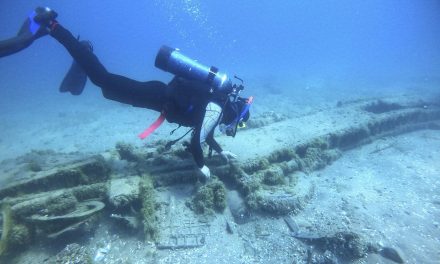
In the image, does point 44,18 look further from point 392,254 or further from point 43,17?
point 392,254

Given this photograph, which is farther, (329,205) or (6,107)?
(6,107)

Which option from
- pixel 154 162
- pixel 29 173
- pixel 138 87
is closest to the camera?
pixel 29 173

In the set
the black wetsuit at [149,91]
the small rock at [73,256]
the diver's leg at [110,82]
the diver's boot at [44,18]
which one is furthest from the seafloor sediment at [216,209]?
the diver's boot at [44,18]

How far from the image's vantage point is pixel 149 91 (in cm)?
507

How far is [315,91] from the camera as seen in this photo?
899 inches

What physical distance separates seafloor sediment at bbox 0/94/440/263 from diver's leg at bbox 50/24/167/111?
1.20 metres

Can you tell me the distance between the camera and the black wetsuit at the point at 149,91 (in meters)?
4.94

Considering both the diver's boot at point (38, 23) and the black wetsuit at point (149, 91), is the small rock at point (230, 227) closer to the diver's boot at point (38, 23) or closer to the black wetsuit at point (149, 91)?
the black wetsuit at point (149, 91)

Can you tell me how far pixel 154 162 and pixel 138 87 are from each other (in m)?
1.63

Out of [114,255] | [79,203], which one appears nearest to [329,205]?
[114,255]

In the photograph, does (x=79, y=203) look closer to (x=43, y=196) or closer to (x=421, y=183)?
(x=43, y=196)

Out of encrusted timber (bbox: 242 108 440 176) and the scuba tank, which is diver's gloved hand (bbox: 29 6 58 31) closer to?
the scuba tank

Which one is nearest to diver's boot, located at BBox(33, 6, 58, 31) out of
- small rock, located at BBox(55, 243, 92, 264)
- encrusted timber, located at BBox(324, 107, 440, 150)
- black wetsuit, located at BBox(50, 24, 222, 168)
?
black wetsuit, located at BBox(50, 24, 222, 168)

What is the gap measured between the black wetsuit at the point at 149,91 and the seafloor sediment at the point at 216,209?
3.31ft
